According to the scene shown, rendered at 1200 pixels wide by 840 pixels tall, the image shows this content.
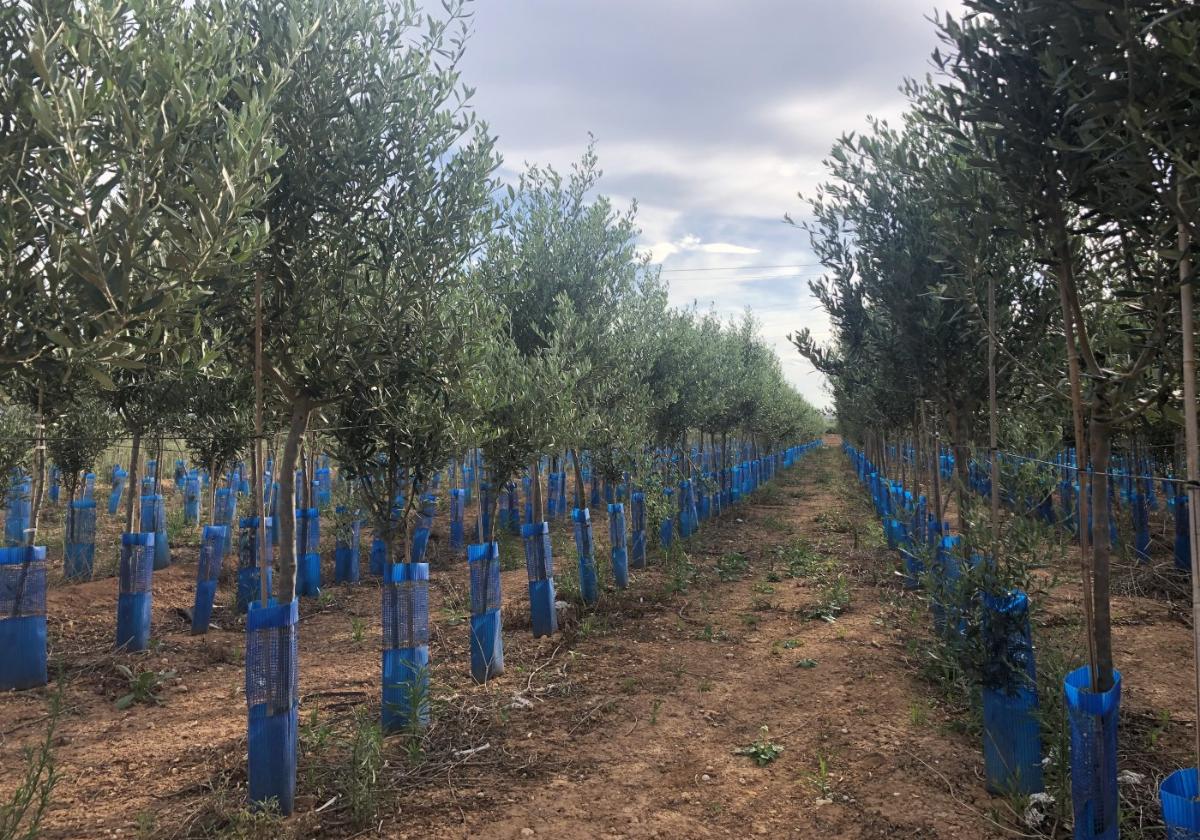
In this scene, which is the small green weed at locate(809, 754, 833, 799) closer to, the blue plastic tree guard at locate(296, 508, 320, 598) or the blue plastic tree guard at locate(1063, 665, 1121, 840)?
the blue plastic tree guard at locate(1063, 665, 1121, 840)

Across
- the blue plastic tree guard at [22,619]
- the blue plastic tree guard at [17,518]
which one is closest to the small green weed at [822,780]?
the blue plastic tree guard at [22,619]

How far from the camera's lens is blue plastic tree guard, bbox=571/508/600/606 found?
8.88m

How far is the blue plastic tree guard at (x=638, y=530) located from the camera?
11.5m

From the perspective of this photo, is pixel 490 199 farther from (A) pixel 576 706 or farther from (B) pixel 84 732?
(B) pixel 84 732

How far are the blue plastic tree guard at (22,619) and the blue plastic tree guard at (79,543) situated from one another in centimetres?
446

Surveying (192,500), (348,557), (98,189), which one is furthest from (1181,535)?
(192,500)

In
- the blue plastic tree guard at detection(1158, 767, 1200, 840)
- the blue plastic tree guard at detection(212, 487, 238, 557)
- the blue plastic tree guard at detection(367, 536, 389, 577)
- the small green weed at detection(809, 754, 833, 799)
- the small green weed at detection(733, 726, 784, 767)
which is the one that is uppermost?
the blue plastic tree guard at detection(212, 487, 238, 557)

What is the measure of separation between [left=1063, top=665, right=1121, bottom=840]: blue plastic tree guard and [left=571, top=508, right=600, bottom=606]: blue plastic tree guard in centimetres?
615

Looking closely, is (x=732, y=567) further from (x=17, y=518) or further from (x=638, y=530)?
(x=17, y=518)

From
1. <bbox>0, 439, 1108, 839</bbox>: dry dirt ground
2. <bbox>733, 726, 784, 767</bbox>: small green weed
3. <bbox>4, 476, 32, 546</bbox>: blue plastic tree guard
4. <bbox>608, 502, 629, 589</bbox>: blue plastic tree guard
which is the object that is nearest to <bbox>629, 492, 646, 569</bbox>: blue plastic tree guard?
<bbox>608, 502, 629, 589</bbox>: blue plastic tree guard

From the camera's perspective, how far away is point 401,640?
5168 millimetres

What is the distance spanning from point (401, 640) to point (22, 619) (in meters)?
4.19

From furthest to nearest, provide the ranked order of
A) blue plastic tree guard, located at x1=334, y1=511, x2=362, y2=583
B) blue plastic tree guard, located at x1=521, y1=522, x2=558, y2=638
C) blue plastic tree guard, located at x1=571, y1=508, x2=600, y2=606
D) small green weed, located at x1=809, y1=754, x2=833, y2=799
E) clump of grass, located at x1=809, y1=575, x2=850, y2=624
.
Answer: blue plastic tree guard, located at x1=334, y1=511, x2=362, y2=583, blue plastic tree guard, located at x1=571, y1=508, x2=600, y2=606, clump of grass, located at x1=809, y1=575, x2=850, y2=624, blue plastic tree guard, located at x1=521, y1=522, x2=558, y2=638, small green weed, located at x1=809, y1=754, x2=833, y2=799

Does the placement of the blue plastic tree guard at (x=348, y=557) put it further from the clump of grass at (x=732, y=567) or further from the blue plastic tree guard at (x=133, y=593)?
the clump of grass at (x=732, y=567)
